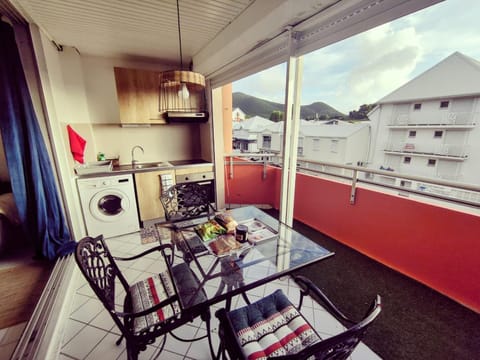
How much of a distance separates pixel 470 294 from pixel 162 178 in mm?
3488

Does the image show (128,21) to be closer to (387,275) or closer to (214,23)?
(214,23)

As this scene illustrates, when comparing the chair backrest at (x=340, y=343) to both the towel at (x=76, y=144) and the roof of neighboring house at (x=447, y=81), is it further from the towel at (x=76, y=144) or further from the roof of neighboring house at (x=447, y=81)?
the towel at (x=76, y=144)

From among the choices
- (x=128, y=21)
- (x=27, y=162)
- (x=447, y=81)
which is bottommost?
(x=27, y=162)

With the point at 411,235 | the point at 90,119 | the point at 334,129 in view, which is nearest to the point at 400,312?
the point at 411,235

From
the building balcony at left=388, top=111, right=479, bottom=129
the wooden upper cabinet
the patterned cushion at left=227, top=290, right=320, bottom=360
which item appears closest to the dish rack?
the wooden upper cabinet

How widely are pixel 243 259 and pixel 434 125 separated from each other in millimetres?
1975

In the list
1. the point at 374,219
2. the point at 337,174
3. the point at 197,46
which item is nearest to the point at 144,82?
the point at 197,46

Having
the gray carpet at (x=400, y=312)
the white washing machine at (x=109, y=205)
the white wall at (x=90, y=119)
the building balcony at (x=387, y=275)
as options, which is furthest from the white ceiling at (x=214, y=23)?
the gray carpet at (x=400, y=312)

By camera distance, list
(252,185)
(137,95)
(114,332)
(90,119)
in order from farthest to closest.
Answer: (252,185), (90,119), (137,95), (114,332)

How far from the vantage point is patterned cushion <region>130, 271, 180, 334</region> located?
1141mm

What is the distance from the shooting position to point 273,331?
41.2 inches

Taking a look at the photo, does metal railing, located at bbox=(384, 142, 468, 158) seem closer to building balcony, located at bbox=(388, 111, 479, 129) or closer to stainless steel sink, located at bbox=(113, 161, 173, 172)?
building balcony, located at bbox=(388, 111, 479, 129)

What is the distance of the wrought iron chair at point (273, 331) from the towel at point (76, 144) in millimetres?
2786

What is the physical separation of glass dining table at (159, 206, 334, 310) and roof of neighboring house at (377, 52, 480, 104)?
5.24 feet
